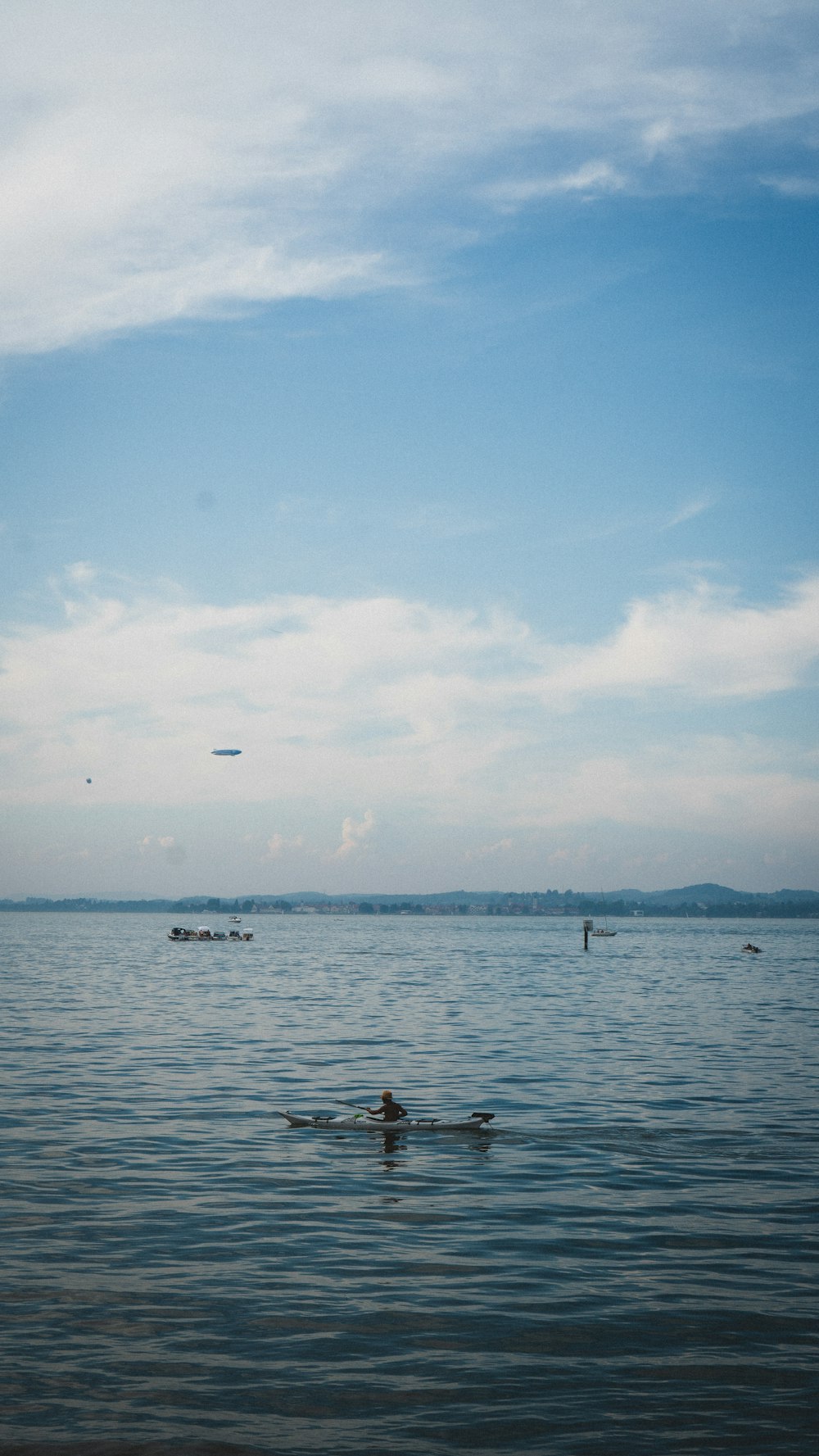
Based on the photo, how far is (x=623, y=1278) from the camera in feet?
64.0

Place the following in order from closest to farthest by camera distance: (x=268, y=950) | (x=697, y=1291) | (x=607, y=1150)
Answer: (x=697, y=1291) → (x=607, y=1150) → (x=268, y=950)

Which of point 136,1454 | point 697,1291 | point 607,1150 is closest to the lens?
point 136,1454

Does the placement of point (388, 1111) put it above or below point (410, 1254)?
above

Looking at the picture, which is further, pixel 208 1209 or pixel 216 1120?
Result: pixel 216 1120

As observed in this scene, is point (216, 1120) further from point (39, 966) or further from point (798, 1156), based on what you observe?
point (39, 966)

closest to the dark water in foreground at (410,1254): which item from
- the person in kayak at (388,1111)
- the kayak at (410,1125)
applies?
the kayak at (410,1125)

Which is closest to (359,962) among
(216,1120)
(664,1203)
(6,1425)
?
(216,1120)

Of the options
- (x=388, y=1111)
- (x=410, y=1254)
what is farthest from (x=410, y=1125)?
(x=410, y=1254)

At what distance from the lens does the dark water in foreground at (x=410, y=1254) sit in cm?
1443

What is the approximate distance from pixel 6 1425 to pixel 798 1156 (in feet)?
67.0

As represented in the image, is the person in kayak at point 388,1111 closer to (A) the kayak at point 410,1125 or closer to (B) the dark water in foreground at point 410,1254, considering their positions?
(A) the kayak at point 410,1125

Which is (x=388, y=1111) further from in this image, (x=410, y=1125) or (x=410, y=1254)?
(x=410, y=1254)

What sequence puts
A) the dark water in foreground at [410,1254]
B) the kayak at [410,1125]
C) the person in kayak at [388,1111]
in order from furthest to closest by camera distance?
the kayak at [410,1125]
the person in kayak at [388,1111]
the dark water in foreground at [410,1254]

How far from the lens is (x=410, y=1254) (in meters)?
20.8
